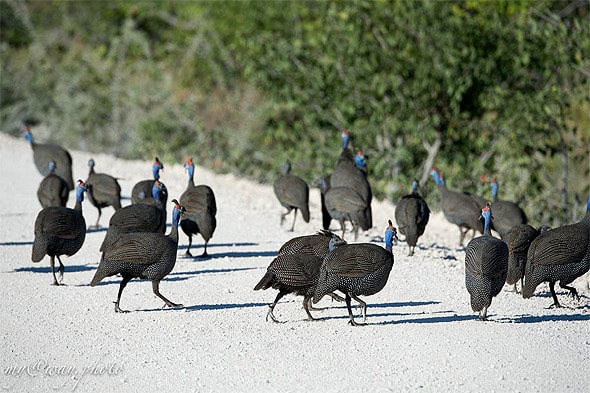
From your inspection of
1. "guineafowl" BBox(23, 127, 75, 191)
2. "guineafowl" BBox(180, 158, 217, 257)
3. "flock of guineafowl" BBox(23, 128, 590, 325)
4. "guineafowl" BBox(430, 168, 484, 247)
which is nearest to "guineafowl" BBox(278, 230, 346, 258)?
"flock of guineafowl" BBox(23, 128, 590, 325)

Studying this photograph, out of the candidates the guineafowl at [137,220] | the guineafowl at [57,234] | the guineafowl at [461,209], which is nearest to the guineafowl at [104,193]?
the guineafowl at [137,220]

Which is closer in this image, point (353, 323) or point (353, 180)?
point (353, 323)

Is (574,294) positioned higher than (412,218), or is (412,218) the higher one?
(412,218)

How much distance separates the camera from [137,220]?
35.5 feet

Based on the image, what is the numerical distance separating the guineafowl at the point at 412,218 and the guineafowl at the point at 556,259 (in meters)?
2.16

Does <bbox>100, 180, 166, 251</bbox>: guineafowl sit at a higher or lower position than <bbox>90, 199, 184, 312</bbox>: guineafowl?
higher

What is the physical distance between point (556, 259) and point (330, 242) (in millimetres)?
2074

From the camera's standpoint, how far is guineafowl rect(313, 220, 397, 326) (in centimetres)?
880

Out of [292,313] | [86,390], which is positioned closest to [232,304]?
[292,313]

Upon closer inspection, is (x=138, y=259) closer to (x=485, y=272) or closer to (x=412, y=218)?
(x=485, y=272)

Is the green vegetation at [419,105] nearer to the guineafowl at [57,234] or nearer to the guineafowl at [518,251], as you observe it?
the guineafowl at [518,251]

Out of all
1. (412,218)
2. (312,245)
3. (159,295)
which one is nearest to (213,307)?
(159,295)

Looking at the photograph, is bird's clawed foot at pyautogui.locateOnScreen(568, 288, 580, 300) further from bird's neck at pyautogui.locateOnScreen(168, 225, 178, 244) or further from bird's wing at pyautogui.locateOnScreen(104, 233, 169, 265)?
bird's wing at pyautogui.locateOnScreen(104, 233, 169, 265)

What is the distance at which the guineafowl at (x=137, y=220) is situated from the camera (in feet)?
35.2
